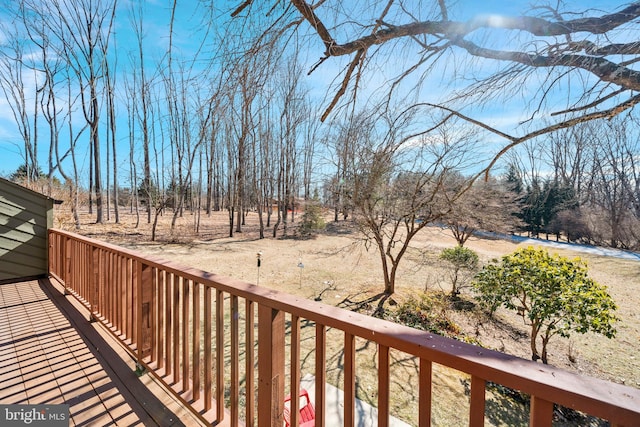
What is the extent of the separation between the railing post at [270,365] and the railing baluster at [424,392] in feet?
1.81

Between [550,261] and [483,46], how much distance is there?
3.54m

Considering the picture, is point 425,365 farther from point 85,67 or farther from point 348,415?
point 85,67

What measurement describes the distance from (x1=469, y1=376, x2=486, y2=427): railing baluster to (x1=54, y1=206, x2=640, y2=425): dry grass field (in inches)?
97.5

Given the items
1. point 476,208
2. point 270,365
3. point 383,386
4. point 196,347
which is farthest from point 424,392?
point 476,208

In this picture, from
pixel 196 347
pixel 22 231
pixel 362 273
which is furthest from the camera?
pixel 362 273

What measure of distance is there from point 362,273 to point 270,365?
23.3ft

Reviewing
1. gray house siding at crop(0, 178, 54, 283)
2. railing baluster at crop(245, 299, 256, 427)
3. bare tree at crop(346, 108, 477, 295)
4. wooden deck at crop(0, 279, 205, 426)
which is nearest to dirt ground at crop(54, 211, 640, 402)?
bare tree at crop(346, 108, 477, 295)

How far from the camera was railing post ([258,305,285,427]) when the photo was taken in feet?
3.58

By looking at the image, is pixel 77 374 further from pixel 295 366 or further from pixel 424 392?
pixel 424 392

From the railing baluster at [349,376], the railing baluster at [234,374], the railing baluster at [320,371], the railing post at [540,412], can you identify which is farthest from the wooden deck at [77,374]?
the railing post at [540,412]

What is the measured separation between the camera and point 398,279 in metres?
7.61

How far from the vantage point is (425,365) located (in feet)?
2.36

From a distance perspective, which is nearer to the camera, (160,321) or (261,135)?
(160,321)

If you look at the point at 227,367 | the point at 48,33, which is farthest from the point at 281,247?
the point at 48,33
